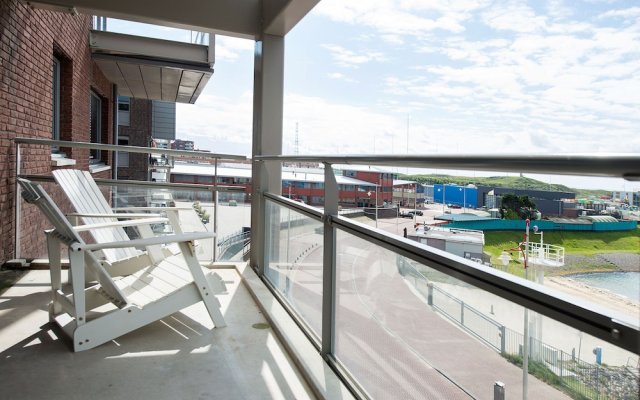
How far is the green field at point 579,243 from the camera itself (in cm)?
83

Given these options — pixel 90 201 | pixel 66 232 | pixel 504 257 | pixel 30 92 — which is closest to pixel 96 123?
pixel 30 92

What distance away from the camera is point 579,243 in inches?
48.2

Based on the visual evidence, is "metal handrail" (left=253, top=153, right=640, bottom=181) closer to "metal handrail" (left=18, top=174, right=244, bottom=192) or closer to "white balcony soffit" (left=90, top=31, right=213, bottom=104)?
"metal handrail" (left=18, top=174, right=244, bottom=192)

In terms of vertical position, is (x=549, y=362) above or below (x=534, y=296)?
below

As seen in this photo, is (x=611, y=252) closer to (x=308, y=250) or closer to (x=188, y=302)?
(x=308, y=250)

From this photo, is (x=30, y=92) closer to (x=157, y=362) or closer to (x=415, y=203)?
(x=157, y=362)

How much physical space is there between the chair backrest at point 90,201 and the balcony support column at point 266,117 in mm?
1165

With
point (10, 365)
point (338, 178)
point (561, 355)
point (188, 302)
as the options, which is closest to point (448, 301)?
point (561, 355)

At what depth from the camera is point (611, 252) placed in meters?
0.93

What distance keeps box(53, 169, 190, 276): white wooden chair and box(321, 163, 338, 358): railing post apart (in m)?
1.65

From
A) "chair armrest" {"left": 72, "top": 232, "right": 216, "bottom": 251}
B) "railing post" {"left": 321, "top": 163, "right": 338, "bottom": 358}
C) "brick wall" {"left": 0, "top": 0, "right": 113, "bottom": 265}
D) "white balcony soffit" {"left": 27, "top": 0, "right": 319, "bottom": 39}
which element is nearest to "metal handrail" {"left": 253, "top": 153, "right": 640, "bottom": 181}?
"railing post" {"left": 321, "top": 163, "right": 338, "bottom": 358}

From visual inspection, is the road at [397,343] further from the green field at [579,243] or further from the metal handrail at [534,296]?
the green field at [579,243]

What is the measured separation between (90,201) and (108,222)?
581mm

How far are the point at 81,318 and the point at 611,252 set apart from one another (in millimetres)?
2486
